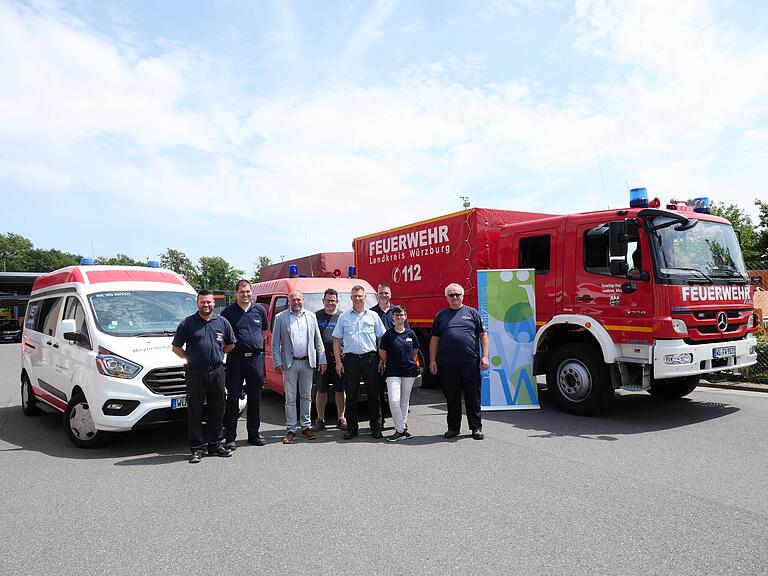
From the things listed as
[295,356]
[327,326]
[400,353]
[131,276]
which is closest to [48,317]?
[131,276]

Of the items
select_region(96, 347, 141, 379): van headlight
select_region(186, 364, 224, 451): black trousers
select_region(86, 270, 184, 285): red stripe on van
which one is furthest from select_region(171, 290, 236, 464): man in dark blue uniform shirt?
select_region(86, 270, 184, 285): red stripe on van

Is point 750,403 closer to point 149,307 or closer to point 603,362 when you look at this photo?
point 603,362

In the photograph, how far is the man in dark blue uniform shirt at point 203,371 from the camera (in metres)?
5.67

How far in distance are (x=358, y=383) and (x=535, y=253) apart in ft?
11.2

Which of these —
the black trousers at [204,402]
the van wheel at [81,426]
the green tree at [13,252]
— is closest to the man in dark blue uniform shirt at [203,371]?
the black trousers at [204,402]

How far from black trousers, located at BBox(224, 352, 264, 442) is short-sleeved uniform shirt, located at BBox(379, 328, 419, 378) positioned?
4.83 feet

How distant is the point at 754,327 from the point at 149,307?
7985 millimetres

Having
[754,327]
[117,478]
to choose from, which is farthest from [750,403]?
[117,478]

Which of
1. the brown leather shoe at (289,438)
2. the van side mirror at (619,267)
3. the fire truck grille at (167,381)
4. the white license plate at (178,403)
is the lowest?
the brown leather shoe at (289,438)

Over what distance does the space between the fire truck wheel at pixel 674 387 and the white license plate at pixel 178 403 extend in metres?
6.40

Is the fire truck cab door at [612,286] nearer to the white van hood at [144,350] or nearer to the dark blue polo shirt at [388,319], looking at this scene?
the dark blue polo shirt at [388,319]

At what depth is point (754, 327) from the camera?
7660mm

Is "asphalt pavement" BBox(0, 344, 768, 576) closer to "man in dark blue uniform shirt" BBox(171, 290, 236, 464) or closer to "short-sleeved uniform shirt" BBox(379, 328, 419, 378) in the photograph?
"man in dark blue uniform shirt" BBox(171, 290, 236, 464)

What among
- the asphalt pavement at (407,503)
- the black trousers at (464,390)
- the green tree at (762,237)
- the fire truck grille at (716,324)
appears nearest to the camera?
the asphalt pavement at (407,503)
